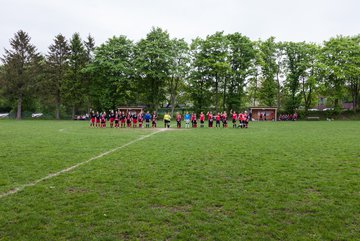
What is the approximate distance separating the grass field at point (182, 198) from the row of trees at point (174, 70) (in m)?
42.1

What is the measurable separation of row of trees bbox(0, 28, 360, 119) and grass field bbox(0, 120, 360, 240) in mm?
42092

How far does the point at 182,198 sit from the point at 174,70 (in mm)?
47518

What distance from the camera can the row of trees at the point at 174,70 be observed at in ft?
173

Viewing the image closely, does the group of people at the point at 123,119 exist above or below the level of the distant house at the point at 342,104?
below

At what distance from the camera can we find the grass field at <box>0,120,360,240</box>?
4859 mm

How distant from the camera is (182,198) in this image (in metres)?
6.45

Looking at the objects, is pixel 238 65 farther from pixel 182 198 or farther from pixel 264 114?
pixel 182 198

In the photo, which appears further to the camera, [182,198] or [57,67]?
[57,67]

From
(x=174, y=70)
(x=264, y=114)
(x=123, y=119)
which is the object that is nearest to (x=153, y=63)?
(x=174, y=70)

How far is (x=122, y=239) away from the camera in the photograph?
458 centimetres

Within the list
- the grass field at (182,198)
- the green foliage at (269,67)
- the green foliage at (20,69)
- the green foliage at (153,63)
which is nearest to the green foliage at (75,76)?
the green foliage at (20,69)

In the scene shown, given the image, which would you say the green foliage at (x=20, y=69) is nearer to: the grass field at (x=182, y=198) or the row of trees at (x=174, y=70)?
the row of trees at (x=174, y=70)

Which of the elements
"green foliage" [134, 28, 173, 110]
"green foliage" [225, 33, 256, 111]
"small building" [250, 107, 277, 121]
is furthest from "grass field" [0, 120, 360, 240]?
"green foliage" [225, 33, 256, 111]

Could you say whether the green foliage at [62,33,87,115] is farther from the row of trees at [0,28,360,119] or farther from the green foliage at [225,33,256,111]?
the green foliage at [225,33,256,111]
